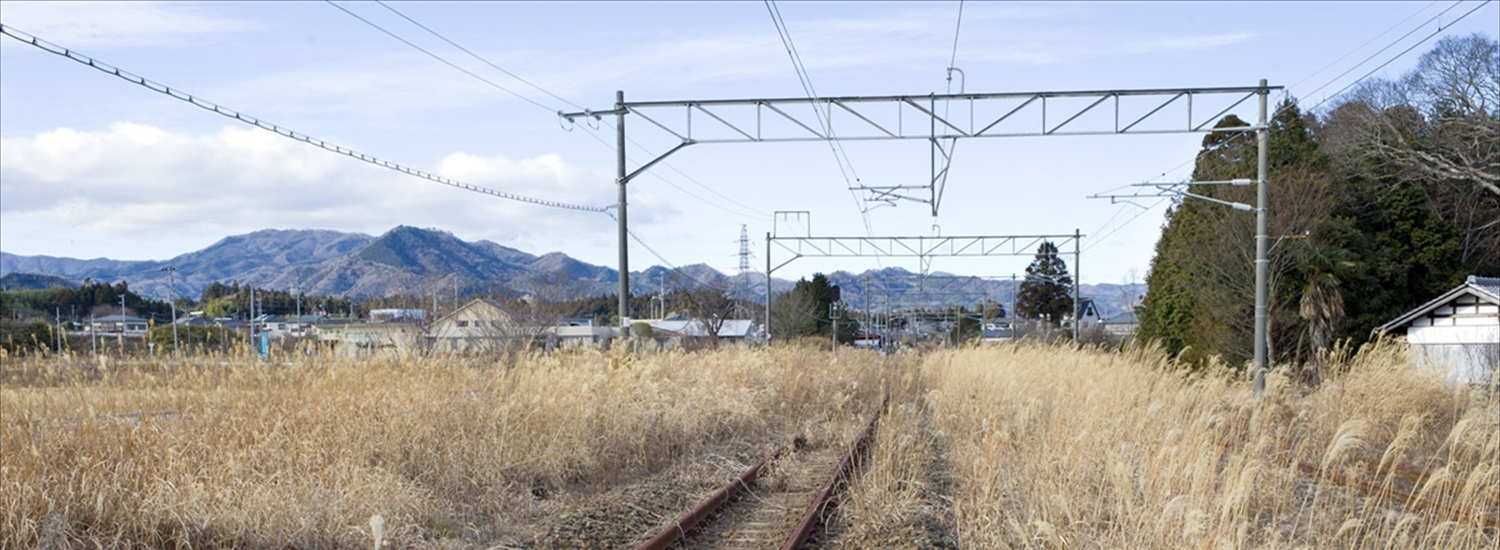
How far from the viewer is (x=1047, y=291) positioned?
85.8 meters

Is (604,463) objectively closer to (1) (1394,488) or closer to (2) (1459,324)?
(1) (1394,488)

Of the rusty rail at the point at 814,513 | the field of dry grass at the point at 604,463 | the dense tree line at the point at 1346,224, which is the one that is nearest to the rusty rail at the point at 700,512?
the field of dry grass at the point at 604,463

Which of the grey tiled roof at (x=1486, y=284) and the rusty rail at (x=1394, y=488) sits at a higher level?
the grey tiled roof at (x=1486, y=284)

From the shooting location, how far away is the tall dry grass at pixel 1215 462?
631 centimetres

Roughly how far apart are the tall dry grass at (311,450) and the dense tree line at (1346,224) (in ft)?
59.6

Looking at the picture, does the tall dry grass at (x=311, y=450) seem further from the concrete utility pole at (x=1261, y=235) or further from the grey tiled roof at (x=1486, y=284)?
the grey tiled roof at (x=1486, y=284)

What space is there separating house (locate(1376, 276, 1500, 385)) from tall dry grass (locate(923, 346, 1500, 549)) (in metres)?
10.3

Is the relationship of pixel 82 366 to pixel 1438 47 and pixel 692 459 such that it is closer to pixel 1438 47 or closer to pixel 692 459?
pixel 692 459

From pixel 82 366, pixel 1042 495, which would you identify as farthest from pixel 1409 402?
pixel 82 366

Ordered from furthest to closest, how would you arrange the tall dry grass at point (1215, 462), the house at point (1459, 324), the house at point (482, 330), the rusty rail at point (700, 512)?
the house at point (1459, 324), the house at point (482, 330), the rusty rail at point (700, 512), the tall dry grass at point (1215, 462)

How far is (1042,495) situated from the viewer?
7180 millimetres

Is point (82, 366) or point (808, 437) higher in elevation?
point (82, 366)

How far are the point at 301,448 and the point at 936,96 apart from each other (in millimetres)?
10813

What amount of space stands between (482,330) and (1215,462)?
37064mm
